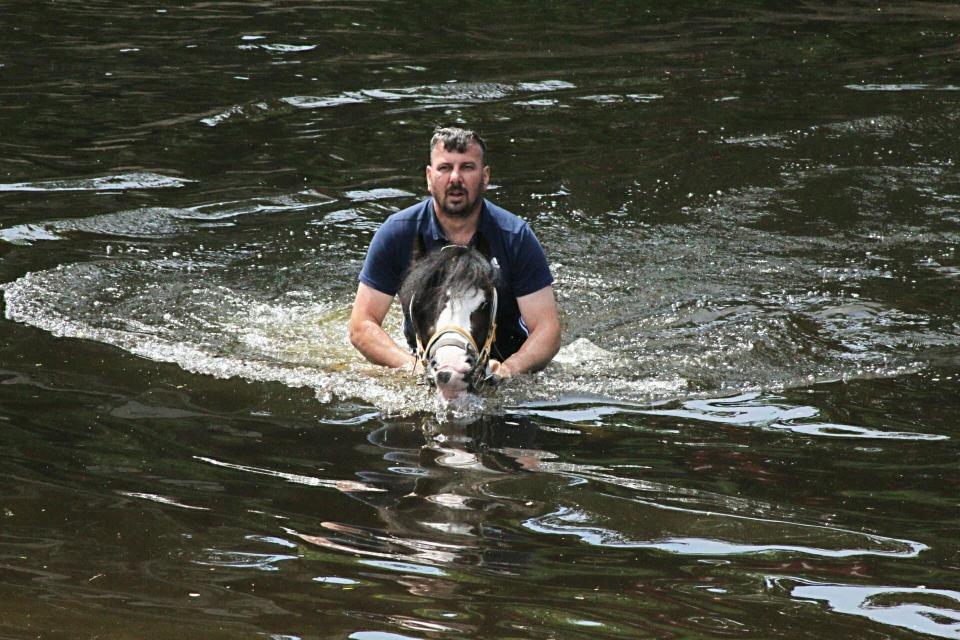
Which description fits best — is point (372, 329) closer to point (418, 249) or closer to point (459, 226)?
point (418, 249)

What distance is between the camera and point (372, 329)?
6.73 m

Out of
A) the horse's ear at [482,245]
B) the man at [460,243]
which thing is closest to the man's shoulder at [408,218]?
the man at [460,243]

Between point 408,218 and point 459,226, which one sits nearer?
point 459,226

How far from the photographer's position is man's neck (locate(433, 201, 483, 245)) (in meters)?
6.60

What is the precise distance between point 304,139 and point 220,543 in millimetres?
8664

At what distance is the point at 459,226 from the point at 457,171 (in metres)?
0.30

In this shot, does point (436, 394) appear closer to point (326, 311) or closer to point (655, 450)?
point (655, 450)

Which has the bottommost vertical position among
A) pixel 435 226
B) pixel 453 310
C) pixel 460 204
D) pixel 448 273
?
pixel 453 310

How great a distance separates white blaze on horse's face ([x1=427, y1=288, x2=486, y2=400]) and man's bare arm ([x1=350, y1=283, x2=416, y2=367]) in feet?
2.67

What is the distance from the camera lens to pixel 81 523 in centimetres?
449

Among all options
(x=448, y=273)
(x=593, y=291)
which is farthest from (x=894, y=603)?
(x=593, y=291)

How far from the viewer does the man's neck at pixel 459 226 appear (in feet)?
21.7

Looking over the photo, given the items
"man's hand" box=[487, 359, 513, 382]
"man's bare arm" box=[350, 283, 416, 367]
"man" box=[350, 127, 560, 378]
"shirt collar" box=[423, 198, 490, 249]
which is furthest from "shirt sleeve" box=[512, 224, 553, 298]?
"man's bare arm" box=[350, 283, 416, 367]

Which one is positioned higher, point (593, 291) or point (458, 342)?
point (458, 342)
